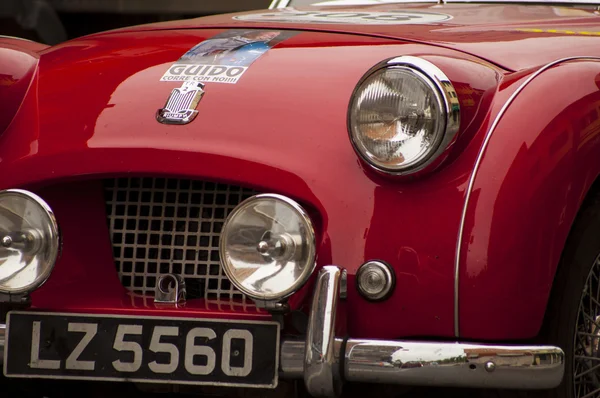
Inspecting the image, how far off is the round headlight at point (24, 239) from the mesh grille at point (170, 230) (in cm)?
25

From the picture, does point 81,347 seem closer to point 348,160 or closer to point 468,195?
point 348,160

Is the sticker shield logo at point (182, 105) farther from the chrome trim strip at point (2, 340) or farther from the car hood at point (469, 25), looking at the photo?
the chrome trim strip at point (2, 340)

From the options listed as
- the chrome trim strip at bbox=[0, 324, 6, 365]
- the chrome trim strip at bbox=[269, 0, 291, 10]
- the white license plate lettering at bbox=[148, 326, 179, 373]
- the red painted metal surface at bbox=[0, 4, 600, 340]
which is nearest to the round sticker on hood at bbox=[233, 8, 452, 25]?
the red painted metal surface at bbox=[0, 4, 600, 340]

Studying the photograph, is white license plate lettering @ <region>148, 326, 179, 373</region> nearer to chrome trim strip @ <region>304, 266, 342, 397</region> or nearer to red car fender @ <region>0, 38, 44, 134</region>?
chrome trim strip @ <region>304, 266, 342, 397</region>

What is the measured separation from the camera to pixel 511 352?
233cm

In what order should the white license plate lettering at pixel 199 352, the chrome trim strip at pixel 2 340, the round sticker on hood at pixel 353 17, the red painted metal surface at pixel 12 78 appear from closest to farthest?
the white license plate lettering at pixel 199 352 < the chrome trim strip at pixel 2 340 < the red painted metal surface at pixel 12 78 < the round sticker on hood at pixel 353 17

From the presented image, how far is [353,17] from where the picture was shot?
335 cm

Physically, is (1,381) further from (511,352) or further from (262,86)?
(511,352)

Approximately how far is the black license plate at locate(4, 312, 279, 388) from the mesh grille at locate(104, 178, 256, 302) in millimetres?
249

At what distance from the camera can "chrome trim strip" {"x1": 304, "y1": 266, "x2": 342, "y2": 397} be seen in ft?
7.64

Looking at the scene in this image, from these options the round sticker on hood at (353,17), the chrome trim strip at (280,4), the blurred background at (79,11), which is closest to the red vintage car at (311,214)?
the round sticker on hood at (353,17)

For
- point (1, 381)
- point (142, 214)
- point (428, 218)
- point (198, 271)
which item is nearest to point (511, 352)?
point (428, 218)

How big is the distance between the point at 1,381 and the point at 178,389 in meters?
0.61

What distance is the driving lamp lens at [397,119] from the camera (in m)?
2.40
